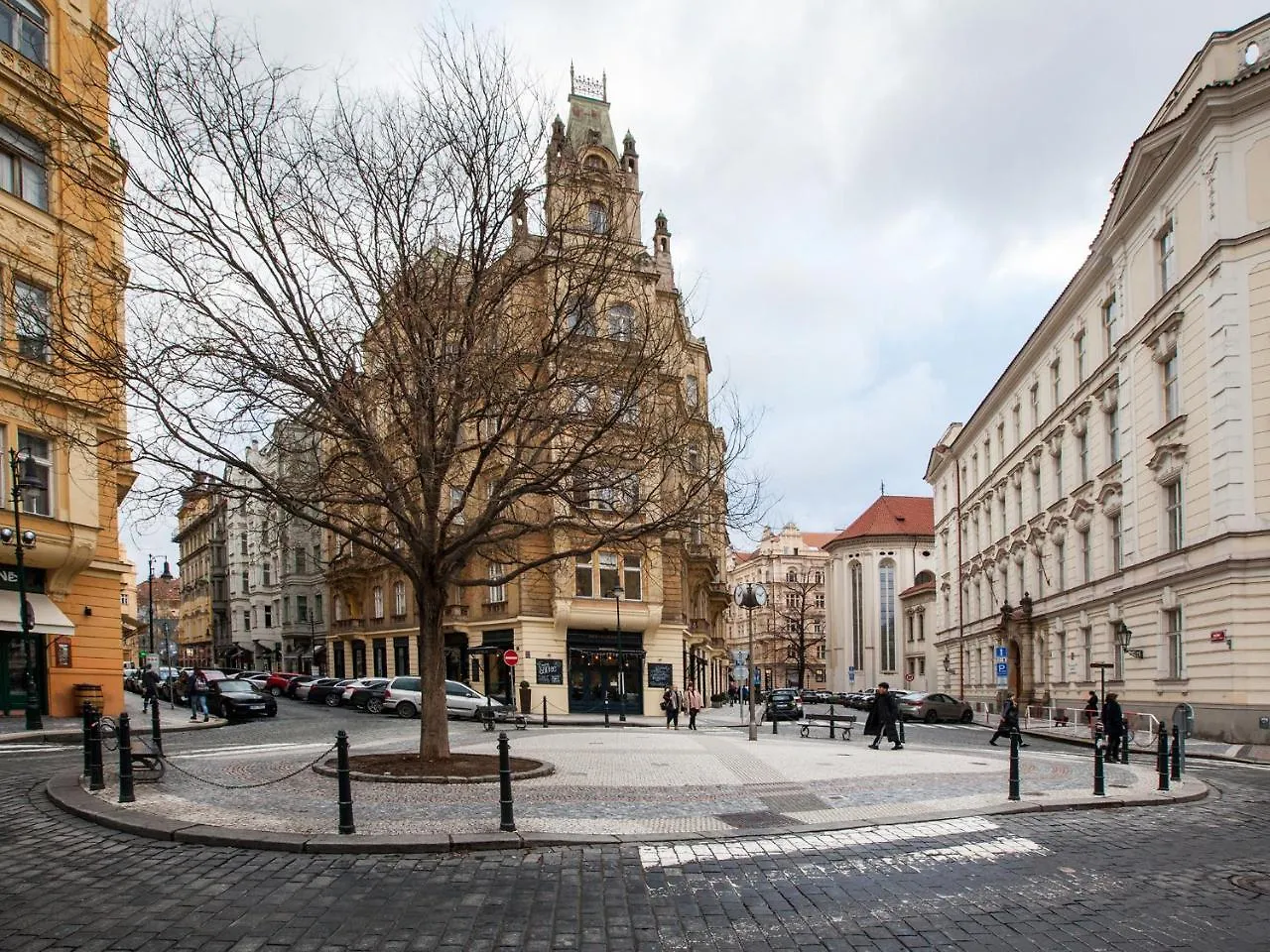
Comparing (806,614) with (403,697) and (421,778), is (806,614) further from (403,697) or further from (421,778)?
(421,778)

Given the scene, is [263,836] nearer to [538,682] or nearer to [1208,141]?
[1208,141]

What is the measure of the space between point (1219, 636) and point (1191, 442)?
5.26 metres

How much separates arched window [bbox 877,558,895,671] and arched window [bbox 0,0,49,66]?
76888mm

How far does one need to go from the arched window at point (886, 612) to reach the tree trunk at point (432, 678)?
77505 millimetres

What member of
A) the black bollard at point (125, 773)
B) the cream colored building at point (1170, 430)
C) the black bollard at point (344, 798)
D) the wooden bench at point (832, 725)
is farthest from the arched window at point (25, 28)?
the cream colored building at point (1170, 430)

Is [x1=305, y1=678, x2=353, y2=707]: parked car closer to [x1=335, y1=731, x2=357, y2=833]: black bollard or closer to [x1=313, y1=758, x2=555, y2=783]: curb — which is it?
[x1=313, y1=758, x2=555, y2=783]: curb

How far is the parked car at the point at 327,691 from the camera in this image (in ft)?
132

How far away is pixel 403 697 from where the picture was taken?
33.1 metres

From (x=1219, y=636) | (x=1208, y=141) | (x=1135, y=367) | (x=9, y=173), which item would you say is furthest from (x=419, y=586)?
(x=1135, y=367)

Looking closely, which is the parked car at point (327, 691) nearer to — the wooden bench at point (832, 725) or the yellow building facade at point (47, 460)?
the yellow building facade at point (47, 460)

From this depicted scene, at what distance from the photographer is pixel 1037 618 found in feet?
136

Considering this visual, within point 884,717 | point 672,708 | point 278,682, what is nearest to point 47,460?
point 672,708

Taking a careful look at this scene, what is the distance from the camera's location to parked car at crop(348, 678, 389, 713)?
34.1 metres

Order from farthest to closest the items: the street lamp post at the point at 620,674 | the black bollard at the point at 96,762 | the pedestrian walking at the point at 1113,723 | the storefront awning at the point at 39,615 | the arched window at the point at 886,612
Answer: the arched window at the point at 886,612 → the street lamp post at the point at 620,674 → the storefront awning at the point at 39,615 → the pedestrian walking at the point at 1113,723 → the black bollard at the point at 96,762
